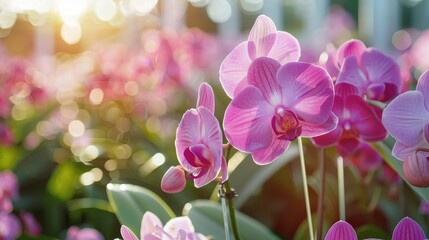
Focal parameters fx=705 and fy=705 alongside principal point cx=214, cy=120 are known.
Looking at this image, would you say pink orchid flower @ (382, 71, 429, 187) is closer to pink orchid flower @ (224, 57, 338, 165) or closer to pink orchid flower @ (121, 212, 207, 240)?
pink orchid flower @ (224, 57, 338, 165)

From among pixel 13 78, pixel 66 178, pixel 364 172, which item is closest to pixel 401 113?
pixel 364 172

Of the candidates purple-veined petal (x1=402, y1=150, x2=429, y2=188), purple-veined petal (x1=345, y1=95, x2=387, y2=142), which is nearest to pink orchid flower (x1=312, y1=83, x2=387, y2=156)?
purple-veined petal (x1=345, y1=95, x2=387, y2=142)

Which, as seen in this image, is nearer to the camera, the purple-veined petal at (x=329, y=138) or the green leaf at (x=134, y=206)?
the purple-veined petal at (x=329, y=138)

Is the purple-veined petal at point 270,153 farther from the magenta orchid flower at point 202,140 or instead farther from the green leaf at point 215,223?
the green leaf at point 215,223

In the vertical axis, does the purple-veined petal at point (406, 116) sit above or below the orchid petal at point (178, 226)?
above

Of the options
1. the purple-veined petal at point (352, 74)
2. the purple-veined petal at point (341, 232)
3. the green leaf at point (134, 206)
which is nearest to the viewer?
the purple-veined petal at point (341, 232)

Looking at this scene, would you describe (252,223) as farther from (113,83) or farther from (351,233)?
(113,83)

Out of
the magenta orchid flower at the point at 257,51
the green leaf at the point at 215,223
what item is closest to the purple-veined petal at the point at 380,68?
the magenta orchid flower at the point at 257,51
